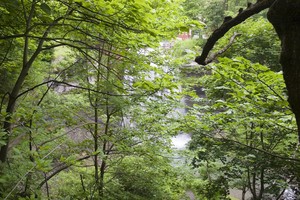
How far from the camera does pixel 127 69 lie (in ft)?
12.9

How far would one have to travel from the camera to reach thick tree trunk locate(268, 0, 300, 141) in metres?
1.10

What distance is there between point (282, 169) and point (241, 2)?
13139 millimetres

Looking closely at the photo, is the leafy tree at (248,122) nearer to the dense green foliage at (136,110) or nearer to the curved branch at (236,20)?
the dense green foliage at (136,110)

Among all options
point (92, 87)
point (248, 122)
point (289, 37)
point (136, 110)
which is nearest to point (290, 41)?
point (289, 37)

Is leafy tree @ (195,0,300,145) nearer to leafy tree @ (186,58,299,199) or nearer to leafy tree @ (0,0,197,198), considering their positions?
leafy tree @ (186,58,299,199)

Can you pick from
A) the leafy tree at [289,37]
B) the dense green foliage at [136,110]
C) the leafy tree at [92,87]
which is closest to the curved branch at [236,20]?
the leafy tree at [289,37]

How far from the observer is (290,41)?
1.13 meters

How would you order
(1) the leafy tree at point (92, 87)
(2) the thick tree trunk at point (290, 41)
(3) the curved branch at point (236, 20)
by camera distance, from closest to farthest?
(2) the thick tree trunk at point (290, 41)
(3) the curved branch at point (236, 20)
(1) the leafy tree at point (92, 87)

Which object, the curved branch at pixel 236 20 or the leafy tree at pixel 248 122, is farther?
the leafy tree at pixel 248 122

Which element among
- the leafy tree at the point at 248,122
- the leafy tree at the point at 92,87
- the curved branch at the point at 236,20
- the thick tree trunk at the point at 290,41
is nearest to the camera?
the thick tree trunk at the point at 290,41

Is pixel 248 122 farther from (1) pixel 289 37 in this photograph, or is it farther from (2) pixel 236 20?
(1) pixel 289 37

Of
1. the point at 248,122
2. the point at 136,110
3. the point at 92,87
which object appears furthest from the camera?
the point at 136,110

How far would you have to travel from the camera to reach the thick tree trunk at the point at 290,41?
110 centimetres

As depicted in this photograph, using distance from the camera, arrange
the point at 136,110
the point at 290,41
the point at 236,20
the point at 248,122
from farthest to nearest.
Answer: the point at 136,110, the point at 248,122, the point at 236,20, the point at 290,41
